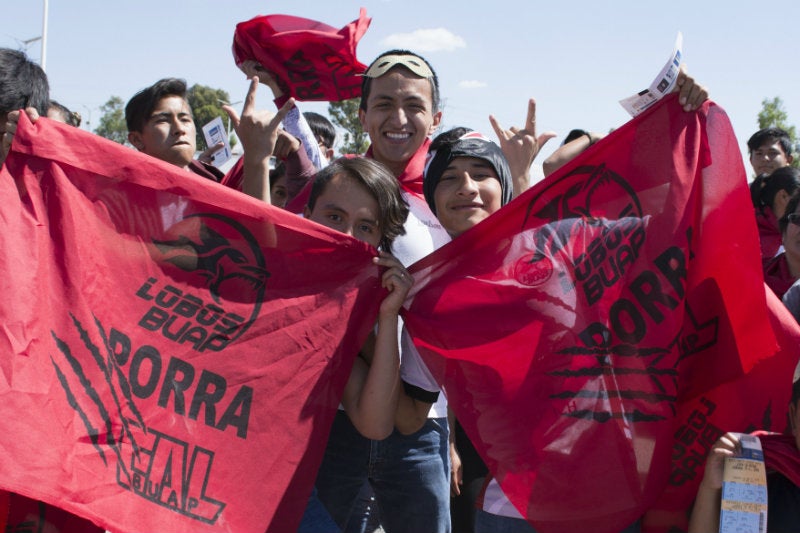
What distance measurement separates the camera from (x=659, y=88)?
3.00 metres

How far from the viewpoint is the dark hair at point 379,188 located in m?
3.15

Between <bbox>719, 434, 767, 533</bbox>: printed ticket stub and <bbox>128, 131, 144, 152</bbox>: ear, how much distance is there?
3.48 m

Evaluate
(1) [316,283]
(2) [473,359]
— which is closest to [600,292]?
(2) [473,359]

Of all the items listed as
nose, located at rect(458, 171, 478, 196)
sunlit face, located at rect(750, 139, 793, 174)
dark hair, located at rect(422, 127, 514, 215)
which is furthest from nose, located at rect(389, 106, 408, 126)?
sunlit face, located at rect(750, 139, 793, 174)

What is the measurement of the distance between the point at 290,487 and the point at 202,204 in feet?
3.42

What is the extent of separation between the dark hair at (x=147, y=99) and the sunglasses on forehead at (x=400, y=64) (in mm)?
1365

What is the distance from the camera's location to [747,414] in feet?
9.64

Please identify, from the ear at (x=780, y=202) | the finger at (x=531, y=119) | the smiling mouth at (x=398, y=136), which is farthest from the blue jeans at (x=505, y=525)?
the ear at (x=780, y=202)

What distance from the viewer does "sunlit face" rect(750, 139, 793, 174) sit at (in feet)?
25.6

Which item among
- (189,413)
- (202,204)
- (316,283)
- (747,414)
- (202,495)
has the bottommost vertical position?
(202,495)

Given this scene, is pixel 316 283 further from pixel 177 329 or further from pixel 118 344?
pixel 118 344

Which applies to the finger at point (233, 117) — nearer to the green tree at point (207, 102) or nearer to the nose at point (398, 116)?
the nose at point (398, 116)

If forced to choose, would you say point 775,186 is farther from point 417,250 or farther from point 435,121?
point 417,250

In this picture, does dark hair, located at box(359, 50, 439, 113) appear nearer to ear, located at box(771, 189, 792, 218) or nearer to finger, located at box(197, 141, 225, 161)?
finger, located at box(197, 141, 225, 161)
